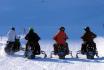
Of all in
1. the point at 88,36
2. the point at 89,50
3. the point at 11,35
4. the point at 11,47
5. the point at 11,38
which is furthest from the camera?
the point at 11,47

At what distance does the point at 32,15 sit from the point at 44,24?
738 cm

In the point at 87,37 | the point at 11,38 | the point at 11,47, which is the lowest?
the point at 11,47

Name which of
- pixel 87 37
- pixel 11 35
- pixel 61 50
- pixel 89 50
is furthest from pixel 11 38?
pixel 89 50

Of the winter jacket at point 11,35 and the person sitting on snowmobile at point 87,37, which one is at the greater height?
the winter jacket at point 11,35

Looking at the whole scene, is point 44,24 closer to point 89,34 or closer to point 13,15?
point 13,15

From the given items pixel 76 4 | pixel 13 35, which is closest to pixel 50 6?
pixel 76 4

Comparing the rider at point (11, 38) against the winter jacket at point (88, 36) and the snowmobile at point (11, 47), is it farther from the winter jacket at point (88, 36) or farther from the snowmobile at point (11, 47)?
the winter jacket at point (88, 36)

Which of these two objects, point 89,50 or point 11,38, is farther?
point 11,38

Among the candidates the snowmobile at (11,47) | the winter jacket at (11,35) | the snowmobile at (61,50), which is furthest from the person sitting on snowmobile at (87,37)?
the snowmobile at (11,47)

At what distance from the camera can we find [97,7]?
6200cm

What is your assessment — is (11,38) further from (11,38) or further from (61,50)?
(61,50)

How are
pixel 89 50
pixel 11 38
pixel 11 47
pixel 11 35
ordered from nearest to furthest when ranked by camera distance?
pixel 89 50, pixel 11 35, pixel 11 38, pixel 11 47

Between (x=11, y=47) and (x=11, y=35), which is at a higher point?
(x=11, y=35)

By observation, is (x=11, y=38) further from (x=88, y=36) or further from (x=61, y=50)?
(x=88, y=36)
